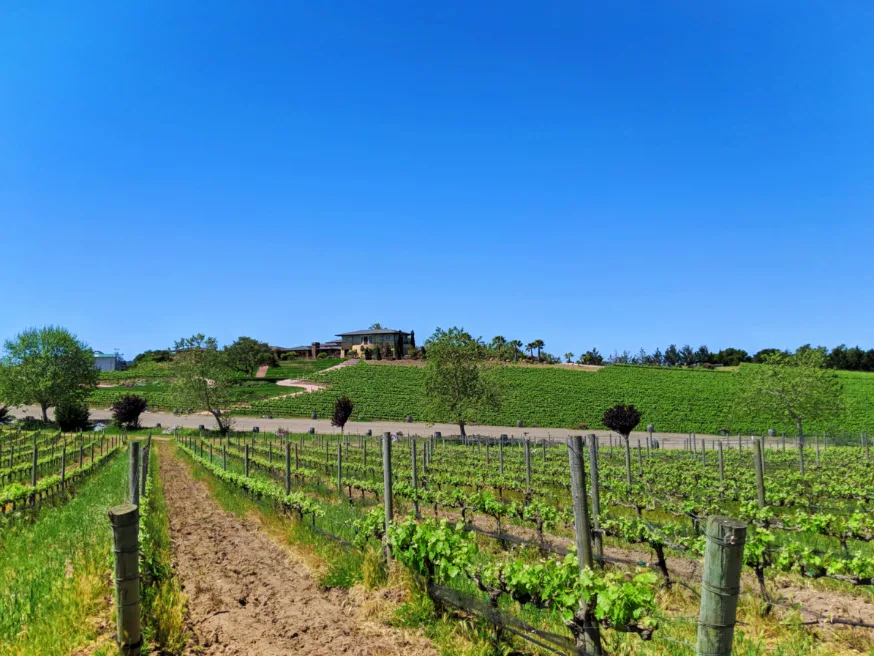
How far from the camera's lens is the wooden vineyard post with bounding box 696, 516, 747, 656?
10.1ft

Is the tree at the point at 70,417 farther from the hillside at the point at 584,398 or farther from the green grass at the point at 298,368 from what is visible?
the green grass at the point at 298,368

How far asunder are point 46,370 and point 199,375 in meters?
18.5

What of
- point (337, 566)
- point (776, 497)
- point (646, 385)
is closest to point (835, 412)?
point (646, 385)

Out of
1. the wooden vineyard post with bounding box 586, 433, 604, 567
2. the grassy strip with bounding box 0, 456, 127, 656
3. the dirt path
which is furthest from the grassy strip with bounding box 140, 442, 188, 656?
the wooden vineyard post with bounding box 586, 433, 604, 567

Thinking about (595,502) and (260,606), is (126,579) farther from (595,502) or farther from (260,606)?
(595,502)

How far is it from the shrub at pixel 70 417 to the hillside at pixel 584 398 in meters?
16.9

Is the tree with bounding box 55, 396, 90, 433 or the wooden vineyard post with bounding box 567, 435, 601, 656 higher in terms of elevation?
the wooden vineyard post with bounding box 567, 435, 601, 656

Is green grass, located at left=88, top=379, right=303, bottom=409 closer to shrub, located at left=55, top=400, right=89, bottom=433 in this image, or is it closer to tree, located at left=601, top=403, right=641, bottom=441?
shrub, located at left=55, top=400, right=89, bottom=433

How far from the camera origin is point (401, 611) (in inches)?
216

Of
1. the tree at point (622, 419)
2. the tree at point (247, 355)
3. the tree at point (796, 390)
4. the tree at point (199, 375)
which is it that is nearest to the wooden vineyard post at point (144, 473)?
the tree at point (622, 419)

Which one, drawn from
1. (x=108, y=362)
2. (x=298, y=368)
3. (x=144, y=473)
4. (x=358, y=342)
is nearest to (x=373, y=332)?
(x=358, y=342)

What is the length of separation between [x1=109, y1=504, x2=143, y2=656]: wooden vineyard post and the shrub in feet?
177

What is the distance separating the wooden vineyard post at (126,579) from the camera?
4.29m

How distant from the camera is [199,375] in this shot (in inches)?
1905
